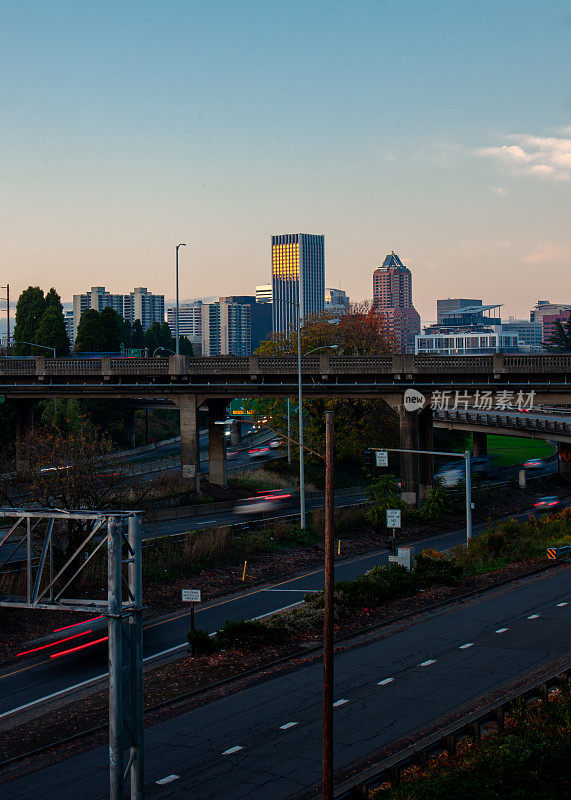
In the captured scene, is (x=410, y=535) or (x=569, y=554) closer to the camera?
(x=569, y=554)

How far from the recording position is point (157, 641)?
31000mm

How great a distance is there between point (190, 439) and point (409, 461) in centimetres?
1614

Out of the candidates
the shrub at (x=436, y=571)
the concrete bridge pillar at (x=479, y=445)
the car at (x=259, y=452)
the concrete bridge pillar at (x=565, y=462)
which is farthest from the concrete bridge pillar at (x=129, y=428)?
the shrub at (x=436, y=571)

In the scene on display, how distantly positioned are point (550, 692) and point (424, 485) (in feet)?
150

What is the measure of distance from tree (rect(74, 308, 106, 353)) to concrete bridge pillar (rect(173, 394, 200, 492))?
55876 mm

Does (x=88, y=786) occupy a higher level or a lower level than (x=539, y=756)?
lower

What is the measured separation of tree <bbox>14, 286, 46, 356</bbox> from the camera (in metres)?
124

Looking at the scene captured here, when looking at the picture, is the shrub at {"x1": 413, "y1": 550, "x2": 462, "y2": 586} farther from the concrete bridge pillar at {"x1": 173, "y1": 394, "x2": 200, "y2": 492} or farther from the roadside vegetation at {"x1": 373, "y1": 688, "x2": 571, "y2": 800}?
the concrete bridge pillar at {"x1": 173, "y1": 394, "x2": 200, "y2": 492}

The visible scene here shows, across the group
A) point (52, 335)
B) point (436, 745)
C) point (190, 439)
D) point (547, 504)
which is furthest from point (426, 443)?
point (52, 335)

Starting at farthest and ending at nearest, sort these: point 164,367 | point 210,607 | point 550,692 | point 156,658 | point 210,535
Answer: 1. point 164,367
2. point 210,535
3. point 210,607
4. point 156,658
5. point 550,692

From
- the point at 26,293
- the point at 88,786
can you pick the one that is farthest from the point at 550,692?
the point at 26,293

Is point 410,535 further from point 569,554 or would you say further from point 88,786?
point 88,786

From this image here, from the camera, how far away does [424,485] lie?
6725 centimetres

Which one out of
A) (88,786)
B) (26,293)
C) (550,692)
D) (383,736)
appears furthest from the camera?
(26,293)
